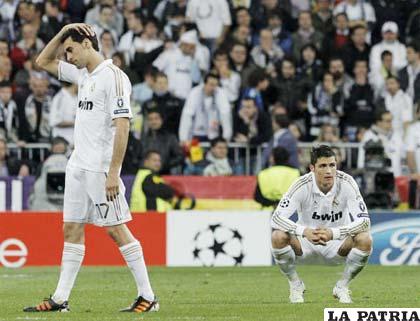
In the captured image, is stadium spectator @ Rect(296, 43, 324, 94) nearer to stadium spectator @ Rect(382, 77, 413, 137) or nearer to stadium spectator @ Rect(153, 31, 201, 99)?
stadium spectator @ Rect(382, 77, 413, 137)

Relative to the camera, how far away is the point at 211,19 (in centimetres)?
2438

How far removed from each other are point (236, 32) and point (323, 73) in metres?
1.85

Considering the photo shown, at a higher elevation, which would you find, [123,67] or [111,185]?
[123,67]

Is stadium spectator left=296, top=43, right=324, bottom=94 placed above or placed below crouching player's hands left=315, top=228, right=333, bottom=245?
above

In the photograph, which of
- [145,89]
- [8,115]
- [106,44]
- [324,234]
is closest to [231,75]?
[145,89]

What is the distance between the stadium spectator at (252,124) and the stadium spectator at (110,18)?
334cm

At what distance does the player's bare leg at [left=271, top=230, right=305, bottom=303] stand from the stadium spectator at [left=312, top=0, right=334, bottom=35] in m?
12.7

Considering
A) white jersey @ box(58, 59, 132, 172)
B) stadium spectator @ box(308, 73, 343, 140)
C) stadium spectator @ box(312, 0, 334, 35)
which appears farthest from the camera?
stadium spectator @ box(312, 0, 334, 35)

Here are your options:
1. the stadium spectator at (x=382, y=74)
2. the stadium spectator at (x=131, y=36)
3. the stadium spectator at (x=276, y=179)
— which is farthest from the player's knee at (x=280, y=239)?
the stadium spectator at (x=131, y=36)

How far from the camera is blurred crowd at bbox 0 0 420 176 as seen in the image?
2195 centimetres

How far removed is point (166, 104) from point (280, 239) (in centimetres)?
1046

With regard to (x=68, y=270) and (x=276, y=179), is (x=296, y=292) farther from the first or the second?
(x=276, y=179)

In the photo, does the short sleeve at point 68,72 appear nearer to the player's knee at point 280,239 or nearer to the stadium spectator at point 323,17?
the player's knee at point 280,239

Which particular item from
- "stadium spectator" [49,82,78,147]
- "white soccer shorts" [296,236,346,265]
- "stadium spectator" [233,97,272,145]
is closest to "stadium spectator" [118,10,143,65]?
"stadium spectator" [49,82,78,147]
